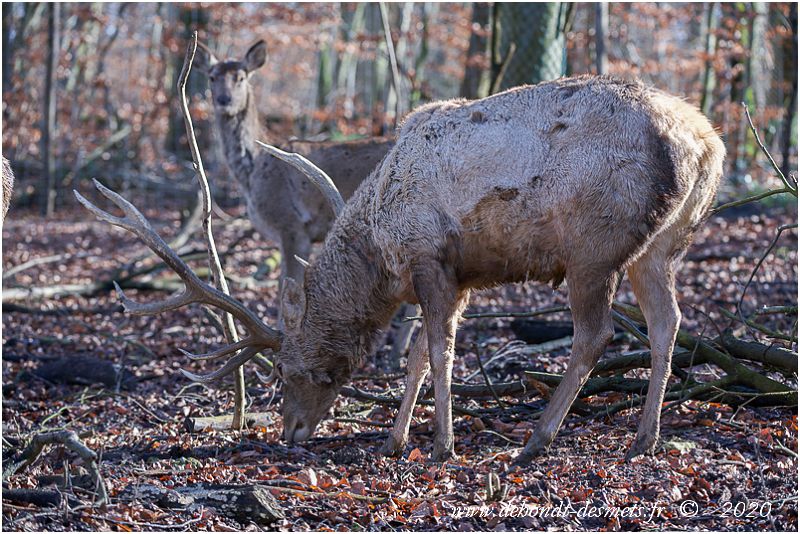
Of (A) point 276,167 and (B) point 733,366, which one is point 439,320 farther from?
(A) point 276,167

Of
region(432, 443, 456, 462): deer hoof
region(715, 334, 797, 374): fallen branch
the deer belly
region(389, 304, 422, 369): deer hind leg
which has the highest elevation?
the deer belly

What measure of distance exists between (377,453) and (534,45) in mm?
5212

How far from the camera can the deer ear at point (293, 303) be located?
542 centimetres

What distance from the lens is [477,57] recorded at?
13.9 metres

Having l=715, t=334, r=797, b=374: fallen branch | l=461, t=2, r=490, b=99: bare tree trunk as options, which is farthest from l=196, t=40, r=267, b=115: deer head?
l=715, t=334, r=797, b=374: fallen branch

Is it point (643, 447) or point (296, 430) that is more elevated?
point (643, 447)

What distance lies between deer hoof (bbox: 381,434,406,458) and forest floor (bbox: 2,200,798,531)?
0.13m

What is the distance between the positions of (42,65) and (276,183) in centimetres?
1205

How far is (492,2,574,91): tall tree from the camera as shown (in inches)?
351

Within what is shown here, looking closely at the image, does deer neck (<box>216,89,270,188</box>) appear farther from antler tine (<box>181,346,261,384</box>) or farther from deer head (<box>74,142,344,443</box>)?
antler tine (<box>181,346,261,384</box>)

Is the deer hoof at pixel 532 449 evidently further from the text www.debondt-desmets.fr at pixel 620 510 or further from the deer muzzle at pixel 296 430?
the deer muzzle at pixel 296 430

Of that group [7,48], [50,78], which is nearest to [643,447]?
[50,78]

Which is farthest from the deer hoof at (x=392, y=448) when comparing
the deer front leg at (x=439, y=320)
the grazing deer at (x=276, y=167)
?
the grazing deer at (x=276, y=167)

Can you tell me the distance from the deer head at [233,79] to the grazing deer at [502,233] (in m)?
4.84
